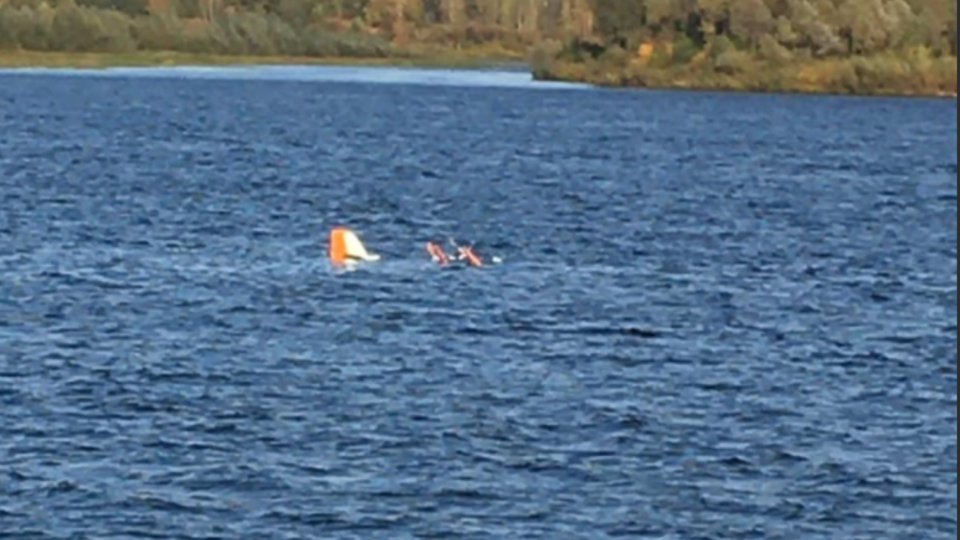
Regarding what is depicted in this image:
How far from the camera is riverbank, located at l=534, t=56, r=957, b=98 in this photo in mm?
185250

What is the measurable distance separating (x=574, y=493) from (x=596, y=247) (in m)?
30.9

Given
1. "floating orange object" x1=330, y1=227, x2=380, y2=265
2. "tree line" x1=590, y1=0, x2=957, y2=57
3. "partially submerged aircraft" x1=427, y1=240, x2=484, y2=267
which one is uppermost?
"floating orange object" x1=330, y1=227, x2=380, y2=265

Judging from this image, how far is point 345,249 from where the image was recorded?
5944 cm

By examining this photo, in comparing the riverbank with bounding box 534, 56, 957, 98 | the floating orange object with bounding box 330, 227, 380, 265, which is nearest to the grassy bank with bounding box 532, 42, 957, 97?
the riverbank with bounding box 534, 56, 957, 98

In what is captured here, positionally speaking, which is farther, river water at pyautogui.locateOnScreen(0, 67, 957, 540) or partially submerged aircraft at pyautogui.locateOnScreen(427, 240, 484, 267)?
partially submerged aircraft at pyautogui.locateOnScreen(427, 240, 484, 267)

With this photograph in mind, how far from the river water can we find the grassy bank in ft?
313

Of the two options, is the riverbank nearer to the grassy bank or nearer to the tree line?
the grassy bank

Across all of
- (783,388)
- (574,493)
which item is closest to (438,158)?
(783,388)

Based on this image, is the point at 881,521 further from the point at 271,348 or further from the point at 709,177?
the point at 709,177

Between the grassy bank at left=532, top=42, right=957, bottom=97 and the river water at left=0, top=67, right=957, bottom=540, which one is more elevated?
the river water at left=0, top=67, right=957, bottom=540

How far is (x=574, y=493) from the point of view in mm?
34625

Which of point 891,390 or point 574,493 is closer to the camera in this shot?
point 574,493

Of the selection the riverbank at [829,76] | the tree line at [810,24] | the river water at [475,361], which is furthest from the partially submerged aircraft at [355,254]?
the tree line at [810,24]

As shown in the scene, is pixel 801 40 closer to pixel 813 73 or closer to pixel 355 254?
pixel 813 73
